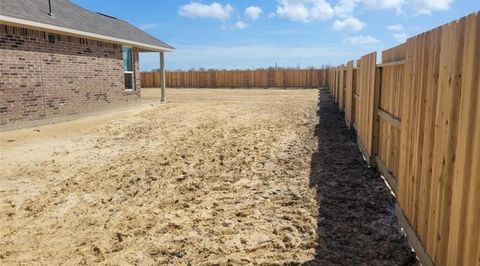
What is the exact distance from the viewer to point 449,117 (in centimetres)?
265

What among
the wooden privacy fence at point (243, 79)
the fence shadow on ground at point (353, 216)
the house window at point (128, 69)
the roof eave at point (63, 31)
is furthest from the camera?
the wooden privacy fence at point (243, 79)

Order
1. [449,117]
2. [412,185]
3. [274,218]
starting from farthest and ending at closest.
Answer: [274,218] < [412,185] < [449,117]

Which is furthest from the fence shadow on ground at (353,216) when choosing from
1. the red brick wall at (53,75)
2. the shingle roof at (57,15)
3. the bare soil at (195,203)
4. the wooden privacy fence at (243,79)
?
the wooden privacy fence at (243,79)

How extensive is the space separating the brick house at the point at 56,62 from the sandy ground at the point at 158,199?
1.99m

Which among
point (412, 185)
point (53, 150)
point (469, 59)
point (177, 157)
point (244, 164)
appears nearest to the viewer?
point (469, 59)

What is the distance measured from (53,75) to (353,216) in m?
11.1

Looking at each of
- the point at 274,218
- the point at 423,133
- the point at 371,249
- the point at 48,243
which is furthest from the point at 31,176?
the point at 423,133

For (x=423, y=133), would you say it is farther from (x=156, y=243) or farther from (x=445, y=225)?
(x=156, y=243)

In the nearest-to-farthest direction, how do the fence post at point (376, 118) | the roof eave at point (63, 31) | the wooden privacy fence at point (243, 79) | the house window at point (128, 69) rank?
the fence post at point (376, 118)
the roof eave at point (63, 31)
the house window at point (128, 69)
the wooden privacy fence at point (243, 79)

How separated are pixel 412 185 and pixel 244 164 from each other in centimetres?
351

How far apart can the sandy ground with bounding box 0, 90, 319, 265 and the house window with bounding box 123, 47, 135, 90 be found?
8.20 m

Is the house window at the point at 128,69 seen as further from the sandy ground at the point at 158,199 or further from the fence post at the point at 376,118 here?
the fence post at the point at 376,118

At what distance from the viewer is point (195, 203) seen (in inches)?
193

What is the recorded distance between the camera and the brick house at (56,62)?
1077 centimetres
